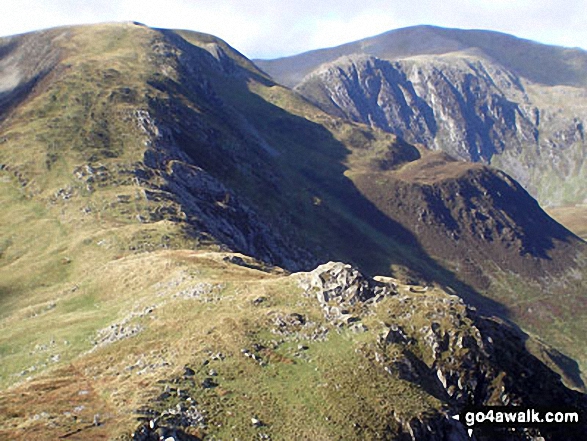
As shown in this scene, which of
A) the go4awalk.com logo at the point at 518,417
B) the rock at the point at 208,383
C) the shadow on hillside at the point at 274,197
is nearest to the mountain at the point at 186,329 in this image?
the rock at the point at 208,383

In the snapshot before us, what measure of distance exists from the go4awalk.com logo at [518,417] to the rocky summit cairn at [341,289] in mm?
11747

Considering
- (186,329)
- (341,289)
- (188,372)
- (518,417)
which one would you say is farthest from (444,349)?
(188,372)

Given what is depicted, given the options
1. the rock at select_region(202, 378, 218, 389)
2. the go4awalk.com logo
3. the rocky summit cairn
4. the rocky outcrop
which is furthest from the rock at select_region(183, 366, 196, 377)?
the go4awalk.com logo

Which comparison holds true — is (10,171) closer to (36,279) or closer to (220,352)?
(36,279)

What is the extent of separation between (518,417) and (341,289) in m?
17.8

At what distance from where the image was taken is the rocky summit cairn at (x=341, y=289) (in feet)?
158

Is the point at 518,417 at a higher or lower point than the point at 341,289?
lower

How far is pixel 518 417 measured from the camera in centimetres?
4506

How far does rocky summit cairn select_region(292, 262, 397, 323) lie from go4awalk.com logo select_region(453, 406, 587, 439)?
11747 mm

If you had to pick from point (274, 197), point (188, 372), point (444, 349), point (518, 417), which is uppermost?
point (188, 372)

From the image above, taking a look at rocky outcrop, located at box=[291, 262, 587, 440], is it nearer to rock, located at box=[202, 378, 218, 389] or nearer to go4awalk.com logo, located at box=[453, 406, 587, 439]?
go4awalk.com logo, located at box=[453, 406, 587, 439]

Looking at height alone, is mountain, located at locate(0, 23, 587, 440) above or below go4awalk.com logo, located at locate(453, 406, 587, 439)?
above

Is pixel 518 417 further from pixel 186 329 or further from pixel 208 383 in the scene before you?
pixel 186 329

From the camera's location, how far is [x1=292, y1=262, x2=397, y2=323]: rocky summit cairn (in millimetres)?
48031
